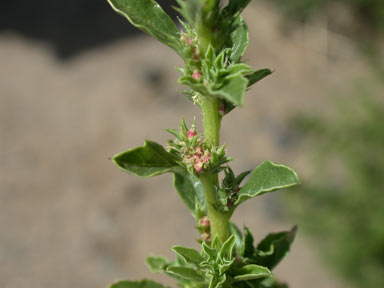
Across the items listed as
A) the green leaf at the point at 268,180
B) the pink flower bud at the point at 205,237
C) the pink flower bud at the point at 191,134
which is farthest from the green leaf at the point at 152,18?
the pink flower bud at the point at 205,237

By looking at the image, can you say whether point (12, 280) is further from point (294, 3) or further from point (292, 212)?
point (294, 3)

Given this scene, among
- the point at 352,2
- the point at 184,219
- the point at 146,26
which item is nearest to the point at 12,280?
the point at 184,219

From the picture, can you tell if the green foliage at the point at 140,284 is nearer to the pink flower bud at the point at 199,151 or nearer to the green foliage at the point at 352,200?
the pink flower bud at the point at 199,151

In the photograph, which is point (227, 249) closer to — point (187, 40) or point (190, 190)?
point (190, 190)

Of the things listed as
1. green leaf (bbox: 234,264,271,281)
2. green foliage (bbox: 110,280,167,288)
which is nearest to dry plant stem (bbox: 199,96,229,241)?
green leaf (bbox: 234,264,271,281)

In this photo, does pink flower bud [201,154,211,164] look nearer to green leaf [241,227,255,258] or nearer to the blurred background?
green leaf [241,227,255,258]

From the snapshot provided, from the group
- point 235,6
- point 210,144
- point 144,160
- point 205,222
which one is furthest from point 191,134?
point 235,6
